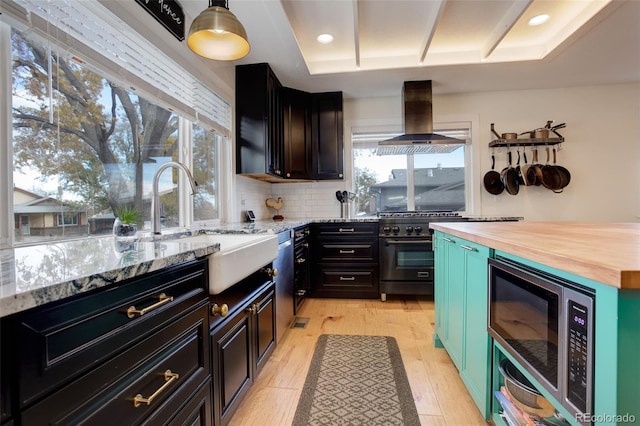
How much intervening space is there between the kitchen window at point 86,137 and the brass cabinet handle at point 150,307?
0.76 meters

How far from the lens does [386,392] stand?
1610mm

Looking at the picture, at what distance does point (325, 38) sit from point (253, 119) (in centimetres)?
101

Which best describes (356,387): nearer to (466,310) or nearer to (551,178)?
(466,310)

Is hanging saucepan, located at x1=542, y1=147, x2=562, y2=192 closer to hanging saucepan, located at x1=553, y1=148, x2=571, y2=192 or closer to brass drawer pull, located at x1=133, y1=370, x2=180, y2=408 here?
hanging saucepan, located at x1=553, y1=148, x2=571, y2=192

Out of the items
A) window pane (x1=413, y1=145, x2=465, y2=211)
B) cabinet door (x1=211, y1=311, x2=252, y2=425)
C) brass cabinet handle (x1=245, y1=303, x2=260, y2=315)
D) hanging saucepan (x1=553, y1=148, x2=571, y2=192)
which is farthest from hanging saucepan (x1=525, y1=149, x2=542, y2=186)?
cabinet door (x1=211, y1=311, x2=252, y2=425)

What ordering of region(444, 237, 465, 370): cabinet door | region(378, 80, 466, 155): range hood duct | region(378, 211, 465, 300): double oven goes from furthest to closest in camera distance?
region(378, 80, 466, 155): range hood duct → region(378, 211, 465, 300): double oven → region(444, 237, 465, 370): cabinet door

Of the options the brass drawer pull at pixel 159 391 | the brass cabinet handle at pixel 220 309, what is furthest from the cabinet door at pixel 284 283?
the brass drawer pull at pixel 159 391

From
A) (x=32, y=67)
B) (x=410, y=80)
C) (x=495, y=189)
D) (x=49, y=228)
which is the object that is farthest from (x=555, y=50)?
(x=49, y=228)

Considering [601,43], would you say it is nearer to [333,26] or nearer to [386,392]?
[333,26]

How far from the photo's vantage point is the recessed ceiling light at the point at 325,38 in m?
2.62

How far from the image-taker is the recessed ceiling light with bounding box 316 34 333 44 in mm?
2621

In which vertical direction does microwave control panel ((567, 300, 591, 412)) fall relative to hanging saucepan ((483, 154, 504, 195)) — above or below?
below

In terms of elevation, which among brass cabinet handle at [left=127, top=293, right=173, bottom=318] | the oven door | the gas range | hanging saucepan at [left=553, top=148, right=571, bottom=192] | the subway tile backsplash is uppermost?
hanging saucepan at [left=553, top=148, right=571, bottom=192]

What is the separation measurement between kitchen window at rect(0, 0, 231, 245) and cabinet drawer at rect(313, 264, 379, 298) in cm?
157
